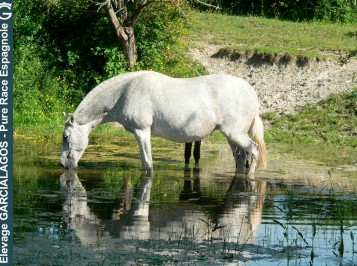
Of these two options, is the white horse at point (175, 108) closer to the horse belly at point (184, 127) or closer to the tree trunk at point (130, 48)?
the horse belly at point (184, 127)

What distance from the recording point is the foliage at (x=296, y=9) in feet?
114

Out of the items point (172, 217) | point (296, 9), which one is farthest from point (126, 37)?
point (172, 217)

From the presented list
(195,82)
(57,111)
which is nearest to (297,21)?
(57,111)

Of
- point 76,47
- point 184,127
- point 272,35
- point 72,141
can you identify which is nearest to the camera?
point 184,127

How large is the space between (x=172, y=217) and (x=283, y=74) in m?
15.1

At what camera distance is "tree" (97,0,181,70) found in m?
24.9

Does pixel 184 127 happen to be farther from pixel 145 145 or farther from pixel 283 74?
pixel 283 74

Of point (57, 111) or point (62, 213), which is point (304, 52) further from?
point (62, 213)

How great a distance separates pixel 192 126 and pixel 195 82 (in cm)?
74

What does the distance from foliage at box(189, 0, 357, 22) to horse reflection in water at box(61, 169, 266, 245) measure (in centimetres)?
2056

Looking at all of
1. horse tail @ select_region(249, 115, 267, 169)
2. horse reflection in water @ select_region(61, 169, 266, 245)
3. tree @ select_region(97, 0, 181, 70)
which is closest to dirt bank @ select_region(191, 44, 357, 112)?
tree @ select_region(97, 0, 181, 70)

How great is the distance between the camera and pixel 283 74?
26.8m

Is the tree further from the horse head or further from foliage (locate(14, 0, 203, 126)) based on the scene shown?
the horse head

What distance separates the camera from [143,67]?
26141 millimetres
